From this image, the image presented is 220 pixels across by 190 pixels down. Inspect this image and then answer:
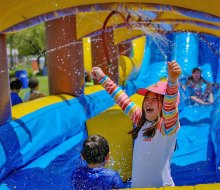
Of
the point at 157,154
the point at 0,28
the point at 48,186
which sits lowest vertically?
the point at 48,186

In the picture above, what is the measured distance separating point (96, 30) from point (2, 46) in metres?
2.12

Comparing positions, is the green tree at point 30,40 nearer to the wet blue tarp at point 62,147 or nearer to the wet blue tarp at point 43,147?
the wet blue tarp at point 62,147

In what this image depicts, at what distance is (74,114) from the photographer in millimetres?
4539

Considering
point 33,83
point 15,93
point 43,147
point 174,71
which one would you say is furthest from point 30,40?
point 174,71

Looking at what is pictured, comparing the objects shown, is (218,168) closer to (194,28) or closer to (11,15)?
(11,15)

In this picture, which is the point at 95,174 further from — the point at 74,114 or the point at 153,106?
the point at 74,114

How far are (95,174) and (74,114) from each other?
276 centimetres

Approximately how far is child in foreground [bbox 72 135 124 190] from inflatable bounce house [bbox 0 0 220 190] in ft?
1.38

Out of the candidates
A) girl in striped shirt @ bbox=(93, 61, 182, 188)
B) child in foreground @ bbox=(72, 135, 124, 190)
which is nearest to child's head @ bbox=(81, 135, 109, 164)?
child in foreground @ bbox=(72, 135, 124, 190)

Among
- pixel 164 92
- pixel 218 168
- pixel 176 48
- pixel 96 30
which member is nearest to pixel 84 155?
pixel 164 92

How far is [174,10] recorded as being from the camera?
3070 millimetres

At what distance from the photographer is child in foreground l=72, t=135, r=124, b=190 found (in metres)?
1.80

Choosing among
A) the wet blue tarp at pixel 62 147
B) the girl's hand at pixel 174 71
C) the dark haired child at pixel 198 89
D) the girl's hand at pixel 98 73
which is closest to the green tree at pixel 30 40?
the dark haired child at pixel 198 89

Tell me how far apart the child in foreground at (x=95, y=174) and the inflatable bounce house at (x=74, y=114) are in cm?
42
